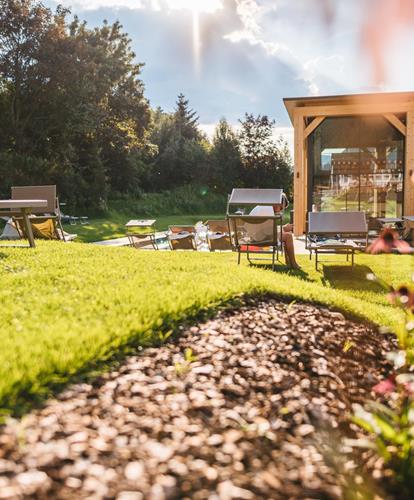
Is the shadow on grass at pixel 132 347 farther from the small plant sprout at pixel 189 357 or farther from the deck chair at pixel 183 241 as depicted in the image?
the deck chair at pixel 183 241

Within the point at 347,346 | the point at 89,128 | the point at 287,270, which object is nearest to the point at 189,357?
the point at 347,346

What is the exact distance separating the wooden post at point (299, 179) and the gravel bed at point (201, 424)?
11453 mm

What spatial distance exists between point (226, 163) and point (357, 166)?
18.9 m

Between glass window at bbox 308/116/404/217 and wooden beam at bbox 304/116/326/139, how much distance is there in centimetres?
23

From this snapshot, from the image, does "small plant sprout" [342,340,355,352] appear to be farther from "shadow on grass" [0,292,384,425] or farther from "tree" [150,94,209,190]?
"tree" [150,94,209,190]

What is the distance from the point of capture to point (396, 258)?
10219mm

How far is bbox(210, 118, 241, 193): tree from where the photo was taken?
3309cm

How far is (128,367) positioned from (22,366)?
0.53 metres

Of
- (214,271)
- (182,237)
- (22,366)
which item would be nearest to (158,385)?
(22,366)

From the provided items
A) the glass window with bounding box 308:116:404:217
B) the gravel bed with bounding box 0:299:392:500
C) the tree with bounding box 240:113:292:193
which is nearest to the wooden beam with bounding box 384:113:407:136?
the glass window with bounding box 308:116:404:217

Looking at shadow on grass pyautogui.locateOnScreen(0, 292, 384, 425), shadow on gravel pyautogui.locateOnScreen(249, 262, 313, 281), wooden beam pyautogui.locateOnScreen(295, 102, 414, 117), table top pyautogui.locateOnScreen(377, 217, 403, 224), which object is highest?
wooden beam pyautogui.locateOnScreen(295, 102, 414, 117)

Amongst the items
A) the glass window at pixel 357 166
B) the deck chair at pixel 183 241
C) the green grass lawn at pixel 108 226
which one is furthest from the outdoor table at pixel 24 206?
the glass window at pixel 357 166

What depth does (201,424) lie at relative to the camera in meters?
2.27

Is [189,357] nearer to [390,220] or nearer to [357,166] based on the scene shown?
[390,220]
